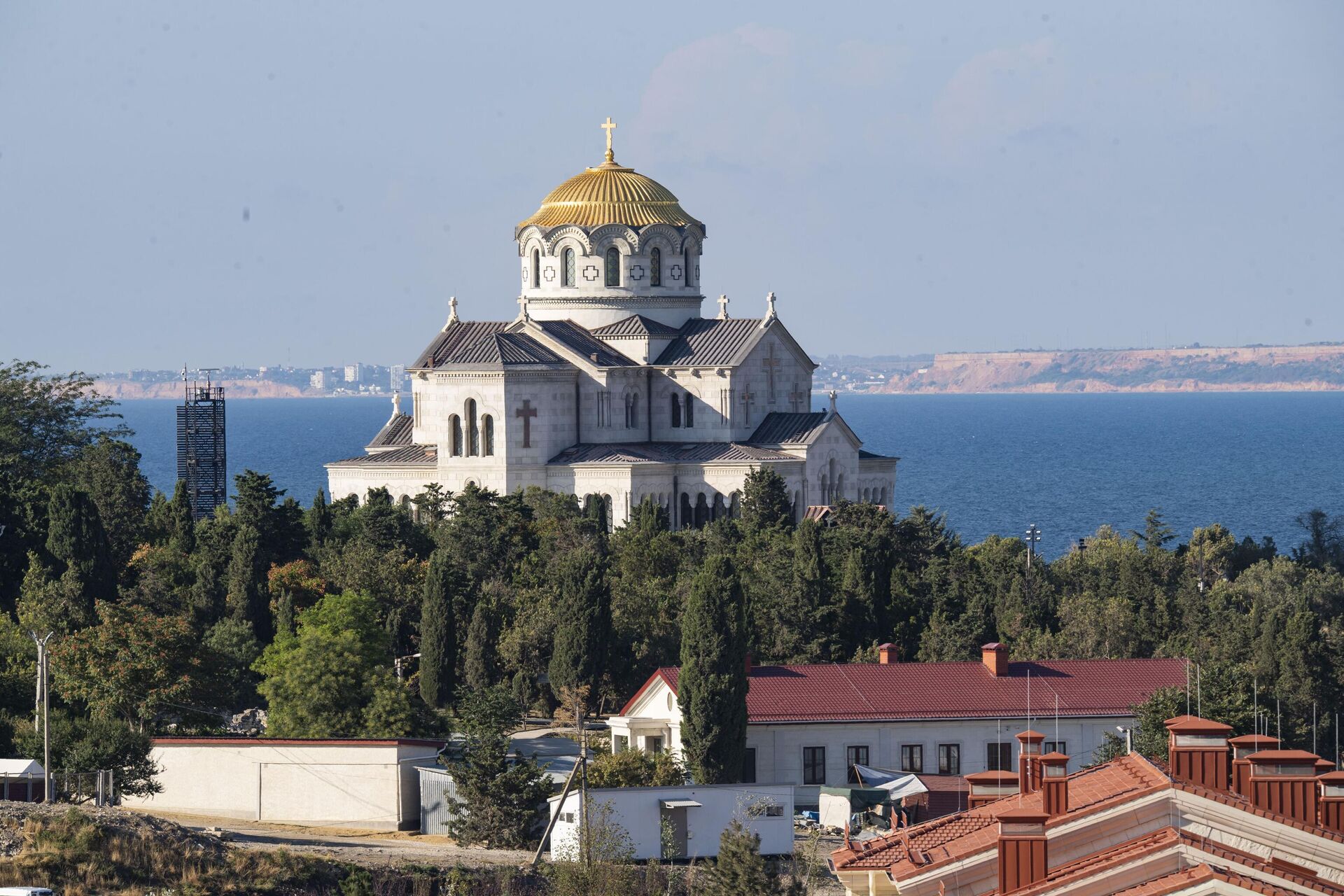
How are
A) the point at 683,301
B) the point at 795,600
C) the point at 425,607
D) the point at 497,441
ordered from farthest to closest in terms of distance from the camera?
the point at 683,301 → the point at 497,441 → the point at 795,600 → the point at 425,607

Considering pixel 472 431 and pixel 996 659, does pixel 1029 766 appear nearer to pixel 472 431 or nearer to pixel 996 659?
pixel 996 659

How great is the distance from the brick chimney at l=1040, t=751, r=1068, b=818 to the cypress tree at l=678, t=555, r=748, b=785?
76.6 ft

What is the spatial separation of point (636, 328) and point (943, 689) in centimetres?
2830

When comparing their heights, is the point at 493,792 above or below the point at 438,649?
below

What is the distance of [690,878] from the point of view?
36.8m

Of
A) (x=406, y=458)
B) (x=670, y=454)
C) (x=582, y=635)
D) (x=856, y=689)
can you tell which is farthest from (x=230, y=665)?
(x=670, y=454)

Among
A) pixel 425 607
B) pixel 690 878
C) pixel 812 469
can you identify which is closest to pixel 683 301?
pixel 812 469

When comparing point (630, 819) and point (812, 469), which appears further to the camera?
point (812, 469)

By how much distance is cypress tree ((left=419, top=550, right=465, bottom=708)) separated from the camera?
5497 centimetres

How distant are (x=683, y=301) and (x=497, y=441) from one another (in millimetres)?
8776

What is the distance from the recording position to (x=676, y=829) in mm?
42062

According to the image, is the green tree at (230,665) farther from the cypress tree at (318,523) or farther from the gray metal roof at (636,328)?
the gray metal roof at (636,328)

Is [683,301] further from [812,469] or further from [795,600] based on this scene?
[795,600]

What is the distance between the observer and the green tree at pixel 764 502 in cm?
6862
